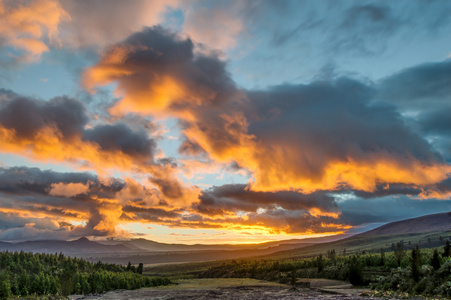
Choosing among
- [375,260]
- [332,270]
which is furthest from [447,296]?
[332,270]

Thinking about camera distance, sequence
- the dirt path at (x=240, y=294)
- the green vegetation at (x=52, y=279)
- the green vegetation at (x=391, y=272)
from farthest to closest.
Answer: the green vegetation at (x=52, y=279)
the dirt path at (x=240, y=294)
the green vegetation at (x=391, y=272)

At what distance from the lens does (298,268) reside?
409 feet

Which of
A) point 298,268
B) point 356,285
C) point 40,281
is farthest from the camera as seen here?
point 298,268

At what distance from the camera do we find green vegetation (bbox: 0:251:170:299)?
64.2m

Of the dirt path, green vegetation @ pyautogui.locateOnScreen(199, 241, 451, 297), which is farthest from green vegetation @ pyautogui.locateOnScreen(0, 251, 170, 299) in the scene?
green vegetation @ pyautogui.locateOnScreen(199, 241, 451, 297)

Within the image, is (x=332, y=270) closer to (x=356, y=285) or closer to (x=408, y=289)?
(x=356, y=285)

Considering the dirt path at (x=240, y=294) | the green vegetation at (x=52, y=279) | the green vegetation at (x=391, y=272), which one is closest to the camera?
the green vegetation at (x=391, y=272)

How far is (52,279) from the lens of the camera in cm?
7000

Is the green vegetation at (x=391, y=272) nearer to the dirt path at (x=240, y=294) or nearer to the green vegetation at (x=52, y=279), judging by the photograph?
the dirt path at (x=240, y=294)

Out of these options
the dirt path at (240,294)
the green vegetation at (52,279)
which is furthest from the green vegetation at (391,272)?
the green vegetation at (52,279)

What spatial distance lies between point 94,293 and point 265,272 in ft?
238

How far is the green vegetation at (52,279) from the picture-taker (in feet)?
211

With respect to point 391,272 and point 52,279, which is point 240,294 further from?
point 52,279

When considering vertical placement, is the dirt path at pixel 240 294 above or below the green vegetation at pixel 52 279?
below
